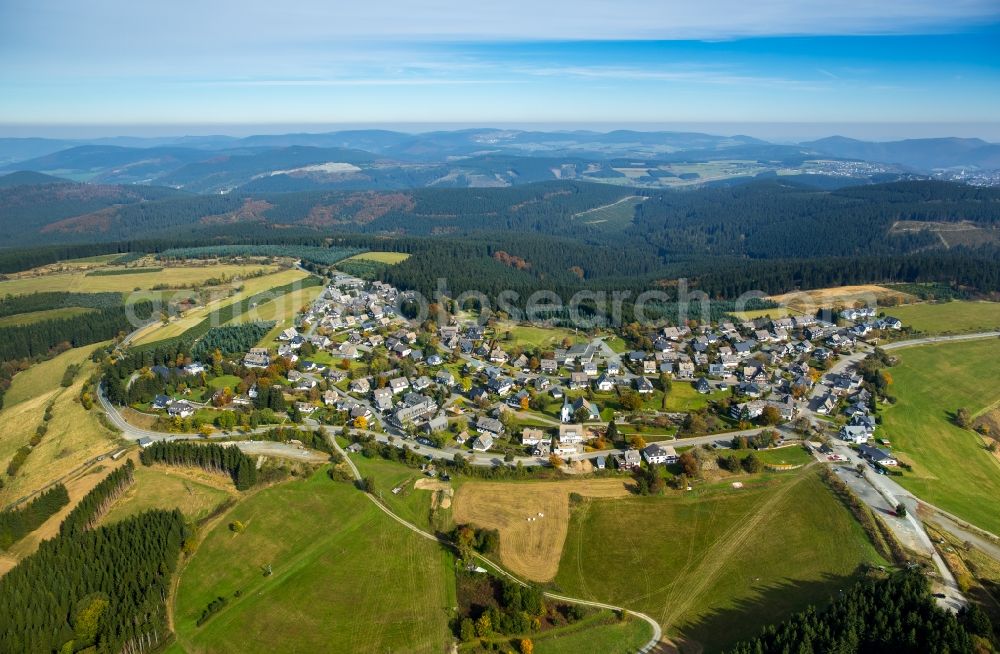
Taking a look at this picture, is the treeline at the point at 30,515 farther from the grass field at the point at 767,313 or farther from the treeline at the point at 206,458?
the grass field at the point at 767,313

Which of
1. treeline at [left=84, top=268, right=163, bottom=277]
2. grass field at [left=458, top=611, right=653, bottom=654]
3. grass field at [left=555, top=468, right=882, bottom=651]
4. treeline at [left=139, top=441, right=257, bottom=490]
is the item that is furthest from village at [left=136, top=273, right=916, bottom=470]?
treeline at [left=84, top=268, right=163, bottom=277]

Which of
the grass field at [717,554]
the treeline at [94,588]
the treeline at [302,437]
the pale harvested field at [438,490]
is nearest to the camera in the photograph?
the treeline at [94,588]

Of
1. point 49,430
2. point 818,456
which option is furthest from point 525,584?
point 49,430

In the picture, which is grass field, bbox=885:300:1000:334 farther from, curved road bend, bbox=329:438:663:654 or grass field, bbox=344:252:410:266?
grass field, bbox=344:252:410:266

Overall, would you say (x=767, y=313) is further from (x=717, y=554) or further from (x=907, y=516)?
(x=717, y=554)

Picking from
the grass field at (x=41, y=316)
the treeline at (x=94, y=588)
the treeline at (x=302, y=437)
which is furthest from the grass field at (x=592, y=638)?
the grass field at (x=41, y=316)

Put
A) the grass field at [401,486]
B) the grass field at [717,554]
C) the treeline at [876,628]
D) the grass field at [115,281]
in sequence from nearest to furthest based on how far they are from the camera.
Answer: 1. the treeline at [876,628]
2. the grass field at [717,554]
3. the grass field at [401,486]
4. the grass field at [115,281]
